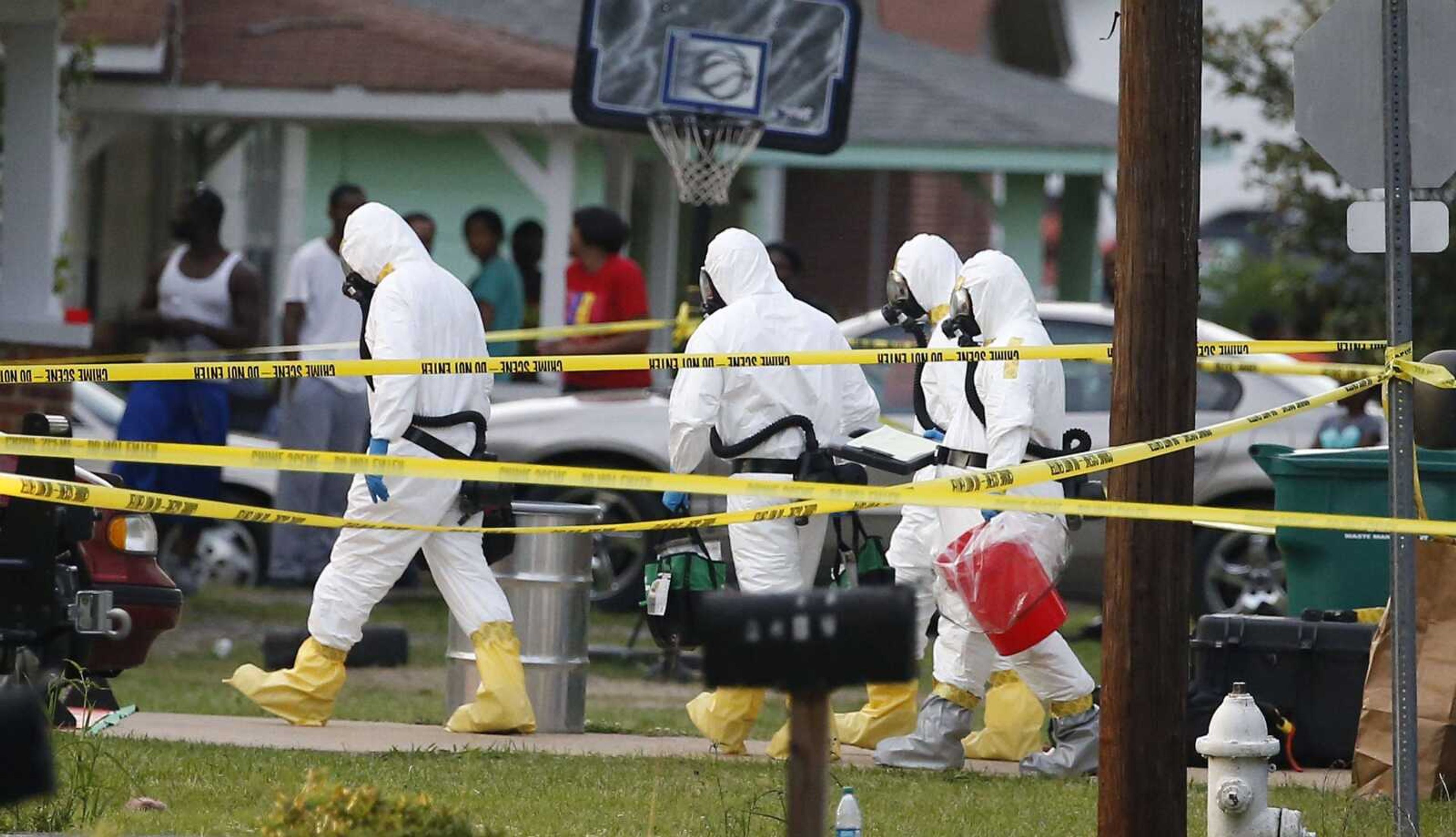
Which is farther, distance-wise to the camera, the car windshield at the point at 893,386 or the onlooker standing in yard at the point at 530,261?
the onlooker standing in yard at the point at 530,261

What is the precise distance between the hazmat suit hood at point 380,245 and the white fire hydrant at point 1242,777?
4.05 meters

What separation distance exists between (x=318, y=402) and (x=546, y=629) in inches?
211

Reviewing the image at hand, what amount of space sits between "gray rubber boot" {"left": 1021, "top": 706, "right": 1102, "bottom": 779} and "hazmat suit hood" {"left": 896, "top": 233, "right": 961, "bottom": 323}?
1.81 m

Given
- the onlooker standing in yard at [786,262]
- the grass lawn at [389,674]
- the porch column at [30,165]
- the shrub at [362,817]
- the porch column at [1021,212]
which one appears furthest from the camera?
the porch column at [1021,212]

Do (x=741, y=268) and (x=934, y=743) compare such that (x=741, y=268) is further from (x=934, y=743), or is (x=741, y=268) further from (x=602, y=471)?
(x=602, y=471)

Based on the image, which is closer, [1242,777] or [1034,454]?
[1242,777]

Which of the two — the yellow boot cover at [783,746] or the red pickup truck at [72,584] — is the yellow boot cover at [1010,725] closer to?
the yellow boot cover at [783,746]

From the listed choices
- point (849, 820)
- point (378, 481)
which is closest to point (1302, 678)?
point (378, 481)

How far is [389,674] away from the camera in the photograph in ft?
43.3

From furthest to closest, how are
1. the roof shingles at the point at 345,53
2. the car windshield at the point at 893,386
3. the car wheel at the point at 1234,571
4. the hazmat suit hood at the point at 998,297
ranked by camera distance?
the roof shingles at the point at 345,53 < the car windshield at the point at 893,386 < the car wheel at the point at 1234,571 < the hazmat suit hood at the point at 998,297

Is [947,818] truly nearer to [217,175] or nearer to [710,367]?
[710,367]

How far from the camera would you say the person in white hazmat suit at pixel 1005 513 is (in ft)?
30.5

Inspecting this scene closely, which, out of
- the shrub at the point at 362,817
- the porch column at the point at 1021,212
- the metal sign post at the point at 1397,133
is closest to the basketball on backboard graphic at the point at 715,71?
the metal sign post at the point at 1397,133

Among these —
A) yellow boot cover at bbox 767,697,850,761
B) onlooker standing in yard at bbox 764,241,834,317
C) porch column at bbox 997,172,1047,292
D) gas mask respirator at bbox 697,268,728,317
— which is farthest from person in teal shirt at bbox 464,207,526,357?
porch column at bbox 997,172,1047,292
